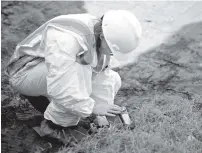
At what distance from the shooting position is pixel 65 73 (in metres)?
3.35

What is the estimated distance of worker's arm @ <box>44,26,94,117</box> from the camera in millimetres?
3316

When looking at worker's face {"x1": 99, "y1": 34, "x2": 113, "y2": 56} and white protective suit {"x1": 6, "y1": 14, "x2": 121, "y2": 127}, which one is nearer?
white protective suit {"x1": 6, "y1": 14, "x2": 121, "y2": 127}

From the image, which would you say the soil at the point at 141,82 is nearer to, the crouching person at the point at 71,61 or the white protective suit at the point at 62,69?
the crouching person at the point at 71,61

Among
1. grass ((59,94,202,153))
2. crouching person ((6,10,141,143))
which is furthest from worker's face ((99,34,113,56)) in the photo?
grass ((59,94,202,153))

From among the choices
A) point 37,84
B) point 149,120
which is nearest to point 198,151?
point 149,120

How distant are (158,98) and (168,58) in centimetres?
69

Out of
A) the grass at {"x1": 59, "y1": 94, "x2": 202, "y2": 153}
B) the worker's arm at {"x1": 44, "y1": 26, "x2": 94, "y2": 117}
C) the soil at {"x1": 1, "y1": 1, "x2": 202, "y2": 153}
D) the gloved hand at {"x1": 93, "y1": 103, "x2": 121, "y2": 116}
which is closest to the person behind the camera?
the worker's arm at {"x1": 44, "y1": 26, "x2": 94, "y2": 117}

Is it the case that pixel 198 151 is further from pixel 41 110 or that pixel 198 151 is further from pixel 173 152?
pixel 41 110

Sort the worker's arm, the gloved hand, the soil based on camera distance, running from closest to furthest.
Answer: the worker's arm < the gloved hand < the soil

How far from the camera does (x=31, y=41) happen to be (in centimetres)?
371

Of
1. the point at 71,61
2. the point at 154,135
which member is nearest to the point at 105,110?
the point at 154,135

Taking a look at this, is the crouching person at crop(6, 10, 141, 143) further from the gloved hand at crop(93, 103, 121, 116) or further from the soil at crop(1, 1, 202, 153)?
the soil at crop(1, 1, 202, 153)

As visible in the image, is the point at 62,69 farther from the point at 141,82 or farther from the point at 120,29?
the point at 141,82

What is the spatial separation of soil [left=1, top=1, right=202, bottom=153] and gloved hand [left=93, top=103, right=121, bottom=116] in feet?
0.80
